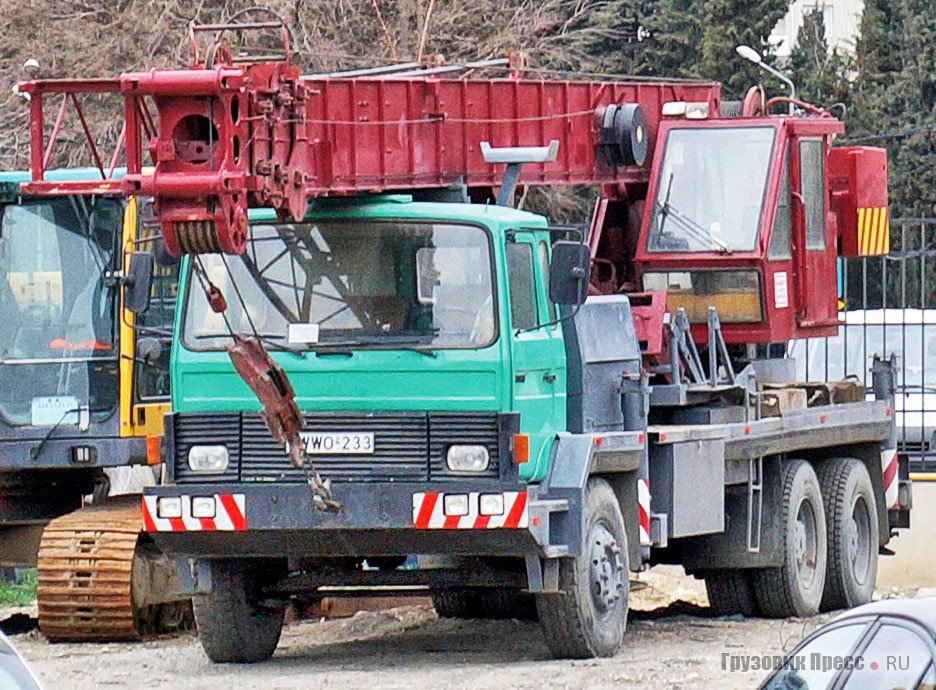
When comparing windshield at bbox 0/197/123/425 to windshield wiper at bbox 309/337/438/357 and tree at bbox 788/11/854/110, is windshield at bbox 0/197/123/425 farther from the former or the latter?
tree at bbox 788/11/854/110

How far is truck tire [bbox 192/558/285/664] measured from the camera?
525 inches

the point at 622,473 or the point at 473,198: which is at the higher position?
the point at 473,198

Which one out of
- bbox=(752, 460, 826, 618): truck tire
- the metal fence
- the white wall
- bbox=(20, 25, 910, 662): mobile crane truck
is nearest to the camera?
bbox=(20, 25, 910, 662): mobile crane truck

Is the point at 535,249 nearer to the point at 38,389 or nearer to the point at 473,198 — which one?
the point at 473,198

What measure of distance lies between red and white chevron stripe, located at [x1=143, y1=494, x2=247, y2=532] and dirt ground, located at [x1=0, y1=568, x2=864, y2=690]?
839 mm

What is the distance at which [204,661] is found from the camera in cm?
1375

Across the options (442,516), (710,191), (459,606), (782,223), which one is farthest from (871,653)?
(782,223)

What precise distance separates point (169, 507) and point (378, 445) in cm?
123

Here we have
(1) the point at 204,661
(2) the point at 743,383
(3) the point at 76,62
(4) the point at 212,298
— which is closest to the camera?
(4) the point at 212,298

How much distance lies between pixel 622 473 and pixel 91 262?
13.6 feet

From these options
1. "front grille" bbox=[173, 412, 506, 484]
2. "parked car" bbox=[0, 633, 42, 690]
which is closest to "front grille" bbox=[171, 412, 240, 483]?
"front grille" bbox=[173, 412, 506, 484]

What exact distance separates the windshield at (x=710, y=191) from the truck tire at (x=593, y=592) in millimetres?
3551

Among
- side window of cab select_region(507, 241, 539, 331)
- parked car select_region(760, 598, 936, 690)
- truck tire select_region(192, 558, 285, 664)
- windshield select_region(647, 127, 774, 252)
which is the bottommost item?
truck tire select_region(192, 558, 285, 664)

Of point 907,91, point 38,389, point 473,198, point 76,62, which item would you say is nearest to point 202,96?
point 473,198
